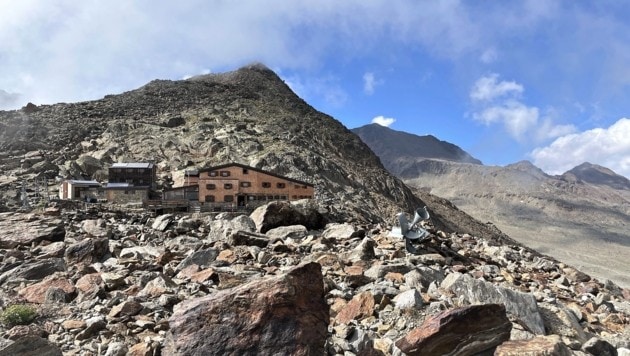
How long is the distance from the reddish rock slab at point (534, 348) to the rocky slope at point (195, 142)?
4111 cm

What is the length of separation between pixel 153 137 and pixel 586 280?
241 feet

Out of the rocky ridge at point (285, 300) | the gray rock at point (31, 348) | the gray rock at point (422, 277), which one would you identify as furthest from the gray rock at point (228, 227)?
the gray rock at point (31, 348)

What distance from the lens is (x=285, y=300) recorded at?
6.97 m

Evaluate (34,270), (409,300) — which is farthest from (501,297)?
(34,270)

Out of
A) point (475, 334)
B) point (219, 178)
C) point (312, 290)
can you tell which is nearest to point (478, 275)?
point (475, 334)

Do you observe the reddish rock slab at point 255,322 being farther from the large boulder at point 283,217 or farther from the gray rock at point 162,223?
the gray rock at point 162,223

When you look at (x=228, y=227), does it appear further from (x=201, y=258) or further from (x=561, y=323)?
(x=561, y=323)

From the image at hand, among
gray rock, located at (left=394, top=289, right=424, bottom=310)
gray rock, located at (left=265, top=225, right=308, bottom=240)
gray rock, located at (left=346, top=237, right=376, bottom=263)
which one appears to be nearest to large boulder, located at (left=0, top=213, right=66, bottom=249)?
gray rock, located at (left=265, top=225, right=308, bottom=240)

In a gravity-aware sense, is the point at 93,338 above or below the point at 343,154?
below

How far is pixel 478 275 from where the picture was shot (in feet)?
47.3

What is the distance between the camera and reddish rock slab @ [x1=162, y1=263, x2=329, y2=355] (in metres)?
6.64

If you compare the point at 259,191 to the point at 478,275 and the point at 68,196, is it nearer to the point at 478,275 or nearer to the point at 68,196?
the point at 68,196

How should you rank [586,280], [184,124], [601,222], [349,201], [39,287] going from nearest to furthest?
1. [39,287]
2. [586,280]
3. [349,201]
4. [184,124]
5. [601,222]

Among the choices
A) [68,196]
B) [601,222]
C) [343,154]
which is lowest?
[601,222]
